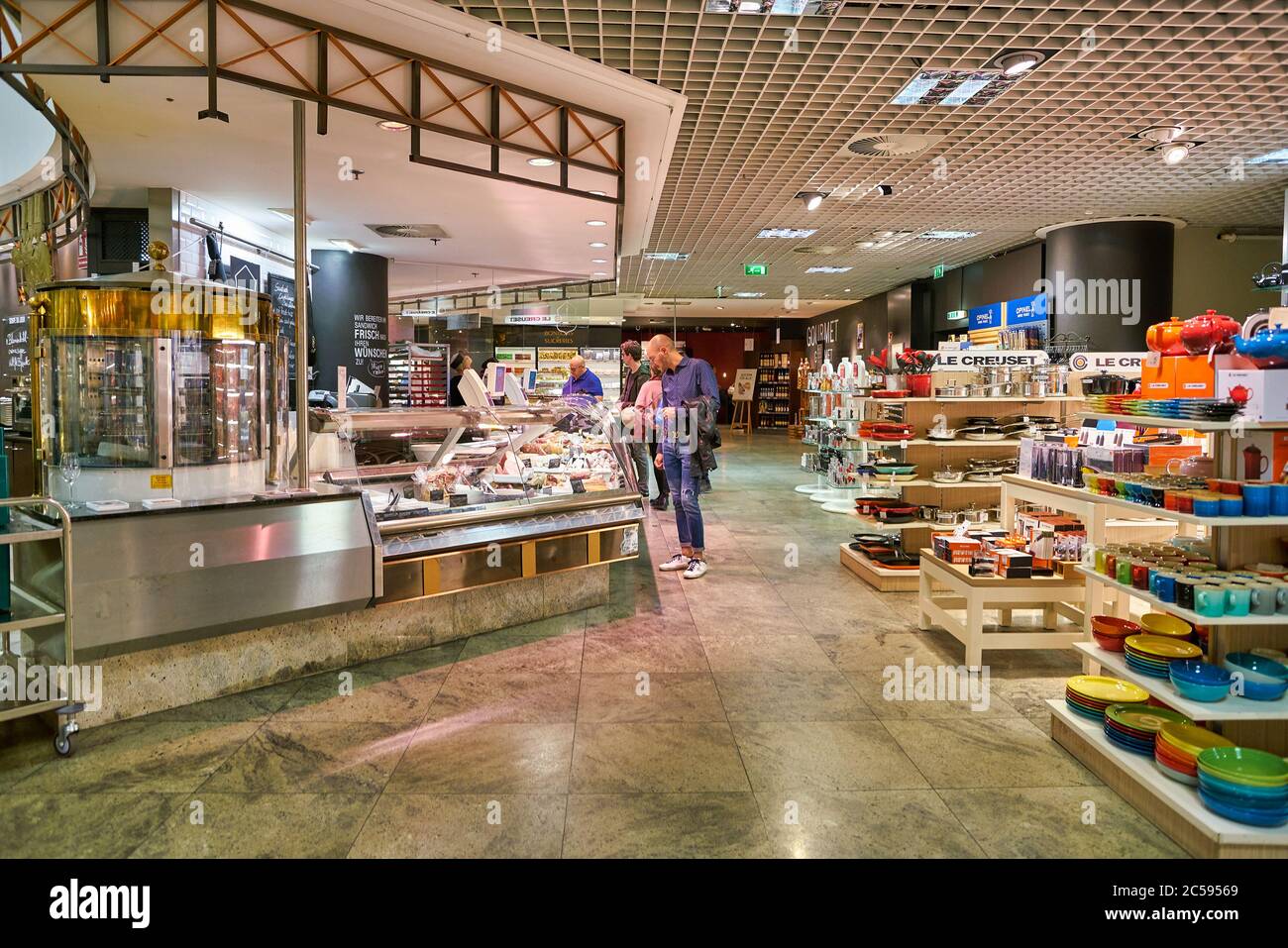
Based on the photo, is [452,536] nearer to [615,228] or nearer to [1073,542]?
[1073,542]

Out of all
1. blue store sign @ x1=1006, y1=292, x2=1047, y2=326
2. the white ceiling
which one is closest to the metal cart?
the white ceiling

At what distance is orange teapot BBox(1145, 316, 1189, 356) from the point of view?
3.10 meters

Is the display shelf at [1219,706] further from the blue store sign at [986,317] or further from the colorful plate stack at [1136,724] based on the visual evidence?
the blue store sign at [986,317]

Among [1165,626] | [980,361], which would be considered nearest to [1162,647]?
[1165,626]

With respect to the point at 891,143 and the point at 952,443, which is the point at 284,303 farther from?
the point at 952,443

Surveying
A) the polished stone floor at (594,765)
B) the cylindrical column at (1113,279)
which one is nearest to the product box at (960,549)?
the polished stone floor at (594,765)

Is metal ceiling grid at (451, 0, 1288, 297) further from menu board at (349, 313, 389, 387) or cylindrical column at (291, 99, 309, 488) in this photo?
menu board at (349, 313, 389, 387)

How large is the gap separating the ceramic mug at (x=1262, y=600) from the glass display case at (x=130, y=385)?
4.19 meters

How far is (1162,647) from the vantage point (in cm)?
288

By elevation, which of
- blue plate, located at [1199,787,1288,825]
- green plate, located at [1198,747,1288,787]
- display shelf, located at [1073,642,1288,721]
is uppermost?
display shelf, located at [1073,642,1288,721]

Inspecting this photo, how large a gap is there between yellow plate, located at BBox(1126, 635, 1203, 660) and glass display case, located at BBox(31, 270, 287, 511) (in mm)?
3957
